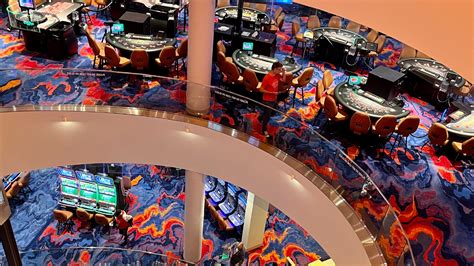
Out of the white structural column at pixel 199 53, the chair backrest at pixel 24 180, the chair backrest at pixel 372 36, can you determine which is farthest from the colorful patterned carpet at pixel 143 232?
the chair backrest at pixel 372 36

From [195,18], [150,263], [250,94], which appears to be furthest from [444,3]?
[150,263]

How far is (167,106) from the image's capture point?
29.9 ft

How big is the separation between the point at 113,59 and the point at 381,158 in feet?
20.4

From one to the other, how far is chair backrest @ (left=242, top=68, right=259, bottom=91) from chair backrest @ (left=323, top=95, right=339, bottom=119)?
1.58 meters

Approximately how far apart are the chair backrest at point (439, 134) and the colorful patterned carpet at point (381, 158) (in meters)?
0.41

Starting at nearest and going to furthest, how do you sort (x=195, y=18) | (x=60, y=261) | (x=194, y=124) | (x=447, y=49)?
1. (x=447, y=49)
2. (x=195, y=18)
3. (x=194, y=124)
4. (x=60, y=261)

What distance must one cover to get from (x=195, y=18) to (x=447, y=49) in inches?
176

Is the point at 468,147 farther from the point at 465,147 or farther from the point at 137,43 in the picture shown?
the point at 137,43

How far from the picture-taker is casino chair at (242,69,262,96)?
11111mm

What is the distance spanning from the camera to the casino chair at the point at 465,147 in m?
10.3

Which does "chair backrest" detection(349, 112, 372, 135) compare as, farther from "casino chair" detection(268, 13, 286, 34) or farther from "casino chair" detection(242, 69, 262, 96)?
"casino chair" detection(268, 13, 286, 34)

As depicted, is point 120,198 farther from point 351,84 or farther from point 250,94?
point 351,84

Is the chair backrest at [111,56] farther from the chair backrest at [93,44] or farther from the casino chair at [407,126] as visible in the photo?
the casino chair at [407,126]

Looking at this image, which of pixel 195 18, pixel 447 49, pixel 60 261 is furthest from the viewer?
pixel 60 261
